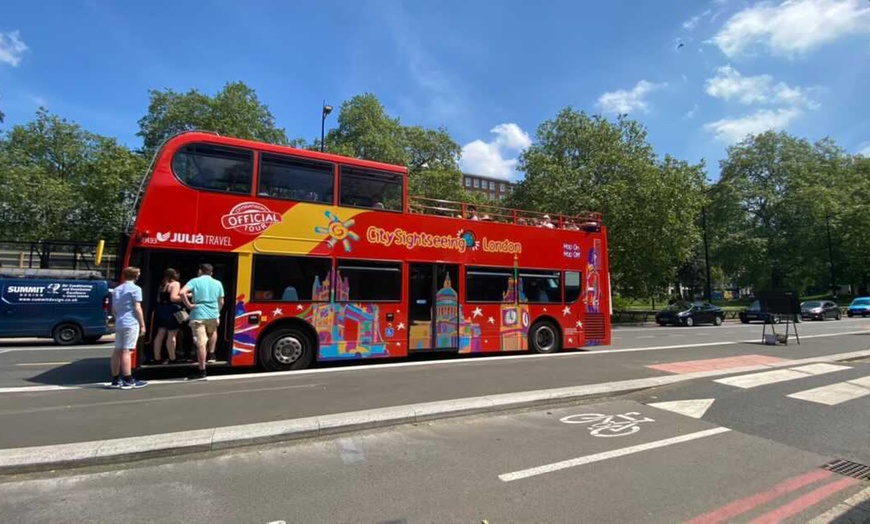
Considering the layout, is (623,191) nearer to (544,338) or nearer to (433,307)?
(544,338)

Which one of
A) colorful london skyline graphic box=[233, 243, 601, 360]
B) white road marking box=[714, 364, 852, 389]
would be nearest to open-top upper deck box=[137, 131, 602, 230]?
colorful london skyline graphic box=[233, 243, 601, 360]

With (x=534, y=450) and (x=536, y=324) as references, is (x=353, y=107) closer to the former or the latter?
(x=536, y=324)

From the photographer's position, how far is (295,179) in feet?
31.5

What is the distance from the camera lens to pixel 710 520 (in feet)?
11.8

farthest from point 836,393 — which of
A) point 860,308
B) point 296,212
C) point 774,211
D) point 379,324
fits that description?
point 774,211

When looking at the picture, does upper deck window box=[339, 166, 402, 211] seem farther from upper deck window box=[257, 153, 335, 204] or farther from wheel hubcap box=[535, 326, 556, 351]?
wheel hubcap box=[535, 326, 556, 351]

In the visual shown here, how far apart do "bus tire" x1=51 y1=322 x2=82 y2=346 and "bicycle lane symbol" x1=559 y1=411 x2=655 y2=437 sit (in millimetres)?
16159

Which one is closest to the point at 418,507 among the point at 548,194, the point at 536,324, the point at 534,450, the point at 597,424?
the point at 534,450

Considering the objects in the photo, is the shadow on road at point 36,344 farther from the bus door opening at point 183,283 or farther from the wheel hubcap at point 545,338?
the wheel hubcap at point 545,338

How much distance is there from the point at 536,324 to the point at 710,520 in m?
9.03

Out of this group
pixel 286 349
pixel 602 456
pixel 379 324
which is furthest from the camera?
pixel 379 324

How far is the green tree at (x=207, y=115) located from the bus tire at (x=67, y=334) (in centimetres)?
2274

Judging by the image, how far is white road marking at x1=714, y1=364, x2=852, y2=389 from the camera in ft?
28.7

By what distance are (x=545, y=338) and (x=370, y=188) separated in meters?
6.20
